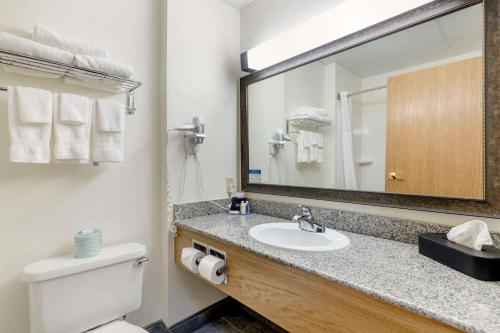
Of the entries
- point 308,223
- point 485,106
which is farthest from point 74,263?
point 485,106

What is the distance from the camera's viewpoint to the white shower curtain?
4.15ft

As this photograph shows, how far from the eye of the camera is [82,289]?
43.0 inches

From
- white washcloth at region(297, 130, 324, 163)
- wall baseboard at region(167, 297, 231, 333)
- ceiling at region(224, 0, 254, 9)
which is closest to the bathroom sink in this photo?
white washcloth at region(297, 130, 324, 163)

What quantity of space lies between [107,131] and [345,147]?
1.24 m

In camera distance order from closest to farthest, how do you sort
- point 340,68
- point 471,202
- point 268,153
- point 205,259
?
point 471,202 → point 205,259 → point 340,68 → point 268,153

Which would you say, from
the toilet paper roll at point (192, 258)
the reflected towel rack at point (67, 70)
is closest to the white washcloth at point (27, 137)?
the reflected towel rack at point (67, 70)

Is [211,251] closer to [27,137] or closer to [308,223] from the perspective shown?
[308,223]

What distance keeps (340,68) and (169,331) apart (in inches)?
71.9

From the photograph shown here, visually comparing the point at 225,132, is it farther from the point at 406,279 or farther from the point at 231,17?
the point at 406,279

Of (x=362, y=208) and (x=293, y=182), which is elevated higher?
(x=293, y=182)

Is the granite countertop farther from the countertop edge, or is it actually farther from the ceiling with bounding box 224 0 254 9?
the ceiling with bounding box 224 0 254 9

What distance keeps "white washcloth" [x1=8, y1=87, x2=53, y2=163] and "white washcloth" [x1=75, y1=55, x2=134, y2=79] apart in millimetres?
249

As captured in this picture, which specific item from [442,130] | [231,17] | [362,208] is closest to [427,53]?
[442,130]

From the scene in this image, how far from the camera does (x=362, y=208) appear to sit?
121 centimetres
